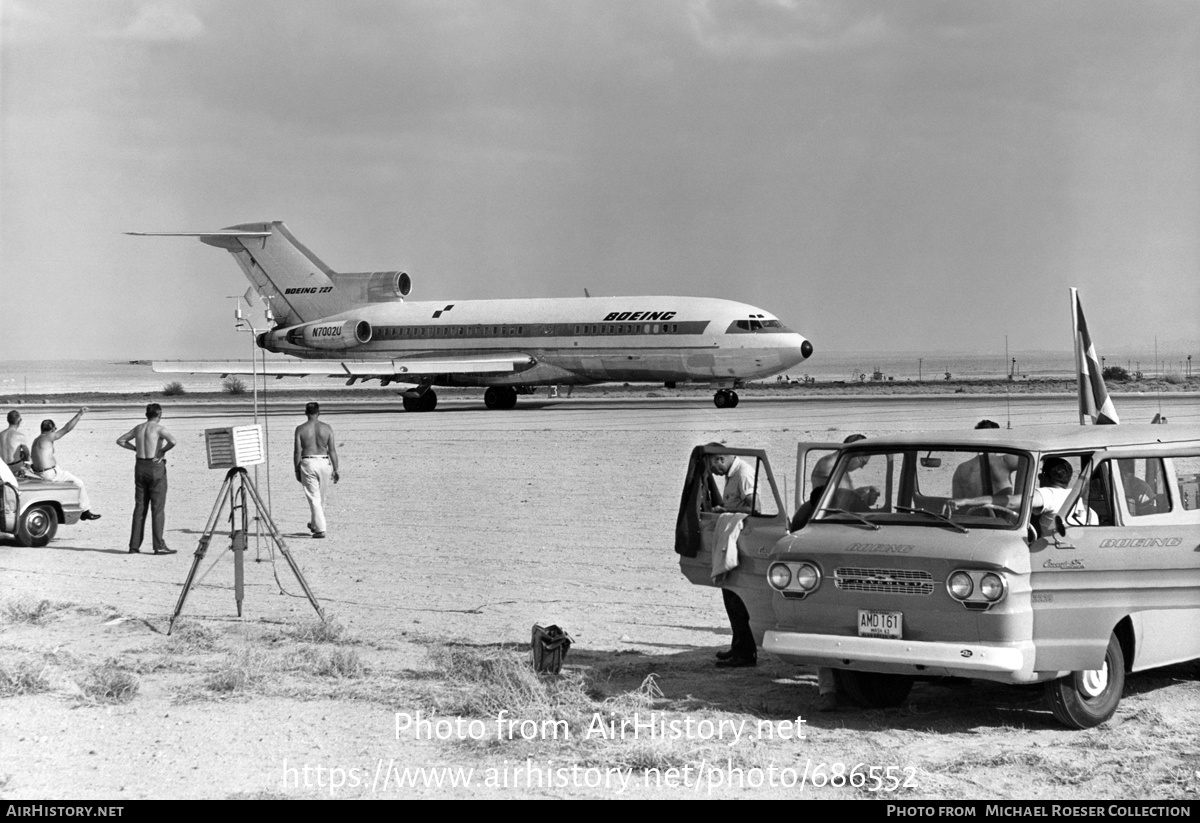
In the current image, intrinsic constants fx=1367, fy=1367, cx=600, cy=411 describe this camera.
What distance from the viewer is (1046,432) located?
858 centimetres

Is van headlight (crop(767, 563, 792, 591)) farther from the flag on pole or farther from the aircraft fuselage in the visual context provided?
the aircraft fuselage

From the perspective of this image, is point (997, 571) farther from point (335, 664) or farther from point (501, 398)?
point (501, 398)

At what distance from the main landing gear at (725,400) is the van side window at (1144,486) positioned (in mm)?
32192

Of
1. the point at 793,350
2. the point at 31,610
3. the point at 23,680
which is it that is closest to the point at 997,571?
the point at 23,680

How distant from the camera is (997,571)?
7.48 meters

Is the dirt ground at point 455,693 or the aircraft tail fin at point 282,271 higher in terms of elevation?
the aircraft tail fin at point 282,271

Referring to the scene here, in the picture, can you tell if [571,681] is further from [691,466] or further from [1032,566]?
[1032,566]

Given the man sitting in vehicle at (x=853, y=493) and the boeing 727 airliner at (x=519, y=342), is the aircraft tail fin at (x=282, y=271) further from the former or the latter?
the man sitting in vehicle at (x=853, y=493)

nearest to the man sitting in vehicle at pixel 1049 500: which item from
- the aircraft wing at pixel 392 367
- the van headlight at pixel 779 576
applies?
the van headlight at pixel 779 576

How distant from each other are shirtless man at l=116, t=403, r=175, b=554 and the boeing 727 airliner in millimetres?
Result: 23340

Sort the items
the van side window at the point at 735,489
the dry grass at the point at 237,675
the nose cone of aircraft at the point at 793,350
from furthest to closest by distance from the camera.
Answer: the nose cone of aircraft at the point at 793,350 → the van side window at the point at 735,489 → the dry grass at the point at 237,675

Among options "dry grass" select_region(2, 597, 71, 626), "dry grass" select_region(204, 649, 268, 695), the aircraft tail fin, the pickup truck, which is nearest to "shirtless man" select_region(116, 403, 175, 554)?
the pickup truck

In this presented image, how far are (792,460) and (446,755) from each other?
17.6m

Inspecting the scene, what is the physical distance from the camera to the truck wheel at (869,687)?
28.1ft
